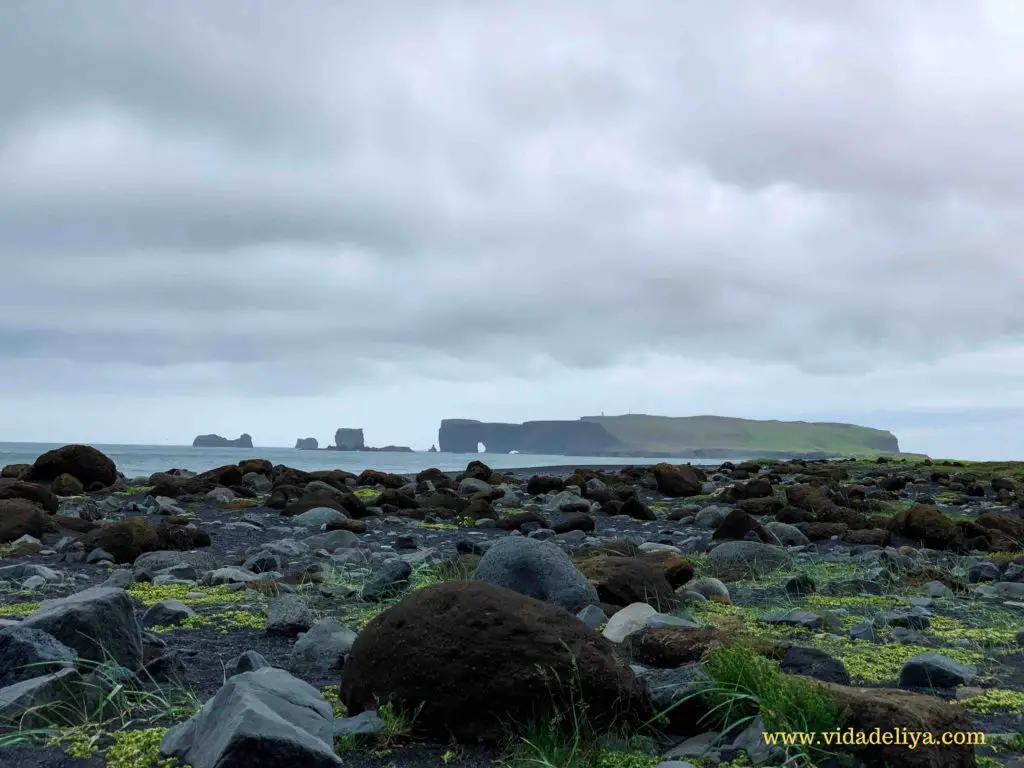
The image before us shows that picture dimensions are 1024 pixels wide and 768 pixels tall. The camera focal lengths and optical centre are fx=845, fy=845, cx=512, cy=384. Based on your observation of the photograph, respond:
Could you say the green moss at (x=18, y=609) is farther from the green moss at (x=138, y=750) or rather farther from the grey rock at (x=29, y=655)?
the green moss at (x=138, y=750)

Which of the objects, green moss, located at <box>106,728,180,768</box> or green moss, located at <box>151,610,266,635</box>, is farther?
green moss, located at <box>151,610,266,635</box>

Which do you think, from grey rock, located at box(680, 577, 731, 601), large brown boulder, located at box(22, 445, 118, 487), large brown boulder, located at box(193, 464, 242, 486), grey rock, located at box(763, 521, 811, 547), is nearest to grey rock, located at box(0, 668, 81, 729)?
grey rock, located at box(680, 577, 731, 601)

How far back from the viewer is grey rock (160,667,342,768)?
7.70 ft

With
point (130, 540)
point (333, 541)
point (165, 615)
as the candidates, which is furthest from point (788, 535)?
point (165, 615)

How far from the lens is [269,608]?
4734 millimetres

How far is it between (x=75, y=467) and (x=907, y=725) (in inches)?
632

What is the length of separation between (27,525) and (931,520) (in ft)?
29.8

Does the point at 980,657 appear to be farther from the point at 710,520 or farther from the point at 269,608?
the point at 710,520

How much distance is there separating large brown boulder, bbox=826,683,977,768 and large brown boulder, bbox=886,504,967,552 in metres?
6.40

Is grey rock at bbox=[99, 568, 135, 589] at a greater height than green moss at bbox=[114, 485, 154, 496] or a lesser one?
greater

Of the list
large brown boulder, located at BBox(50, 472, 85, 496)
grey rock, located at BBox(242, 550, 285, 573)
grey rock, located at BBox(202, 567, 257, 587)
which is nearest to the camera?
grey rock, located at BBox(202, 567, 257, 587)

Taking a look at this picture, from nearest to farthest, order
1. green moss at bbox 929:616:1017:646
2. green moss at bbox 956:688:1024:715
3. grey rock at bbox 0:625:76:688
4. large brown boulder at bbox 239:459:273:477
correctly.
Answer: grey rock at bbox 0:625:76:688
green moss at bbox 956:688:1024:715
green moss at bbox 929:616:1017:646
large brown boulder at bbox 239:459:273:477

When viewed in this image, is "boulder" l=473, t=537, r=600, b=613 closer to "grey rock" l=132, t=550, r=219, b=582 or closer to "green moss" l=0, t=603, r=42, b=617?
"green moss" l=0, t=603, r=42, b=617

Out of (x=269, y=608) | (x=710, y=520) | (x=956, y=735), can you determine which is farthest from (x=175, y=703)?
(x=710, y=520)
